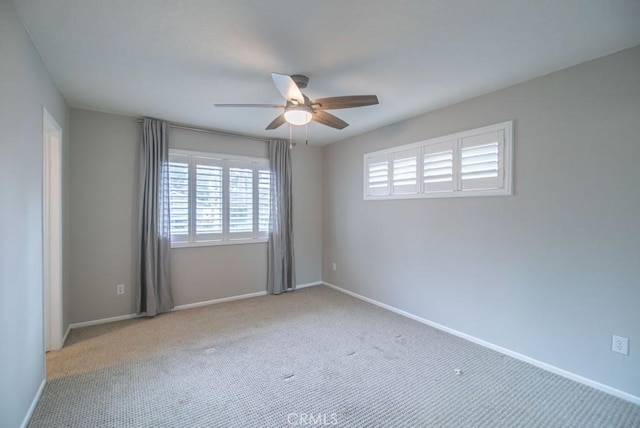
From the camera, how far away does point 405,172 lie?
3.81 m

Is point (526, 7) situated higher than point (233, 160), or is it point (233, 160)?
point (526, 7)

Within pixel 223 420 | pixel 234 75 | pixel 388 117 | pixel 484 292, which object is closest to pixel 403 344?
pixel 484 292

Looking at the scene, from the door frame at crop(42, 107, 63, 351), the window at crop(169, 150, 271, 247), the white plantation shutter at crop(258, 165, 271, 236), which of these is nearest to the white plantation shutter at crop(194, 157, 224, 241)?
the window at crop(169, 150, 271, 247)

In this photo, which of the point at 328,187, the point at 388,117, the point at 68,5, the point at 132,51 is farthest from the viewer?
the point at 328,187

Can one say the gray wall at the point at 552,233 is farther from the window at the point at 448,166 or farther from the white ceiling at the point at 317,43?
the white ceiling at the point at 317,43

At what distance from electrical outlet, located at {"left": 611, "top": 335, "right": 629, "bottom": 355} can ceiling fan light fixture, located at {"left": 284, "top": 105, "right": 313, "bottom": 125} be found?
2968mm

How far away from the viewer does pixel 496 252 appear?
288cm

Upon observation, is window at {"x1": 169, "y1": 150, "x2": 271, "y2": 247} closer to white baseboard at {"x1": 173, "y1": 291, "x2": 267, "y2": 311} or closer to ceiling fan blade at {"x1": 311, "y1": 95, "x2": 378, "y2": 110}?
white baseboard at {"x1": 173, "y1": 291, "x2": 267, "y2": 311}

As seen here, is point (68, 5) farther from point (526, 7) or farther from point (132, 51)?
point (526, 7)

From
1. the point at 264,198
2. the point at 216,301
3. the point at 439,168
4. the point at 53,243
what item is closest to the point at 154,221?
the point at 53,243

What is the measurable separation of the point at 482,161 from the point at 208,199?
3.56 m

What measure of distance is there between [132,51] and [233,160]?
2322 mm

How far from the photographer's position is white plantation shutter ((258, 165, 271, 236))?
4706 mm

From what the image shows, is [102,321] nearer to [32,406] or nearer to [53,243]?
[53,243]
